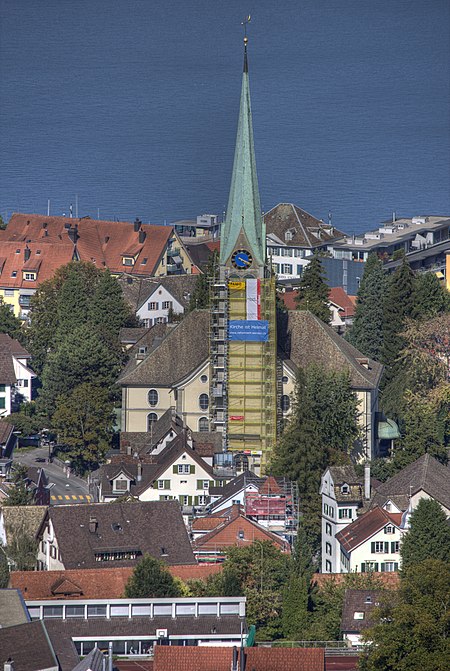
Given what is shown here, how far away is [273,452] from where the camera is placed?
4311 inches

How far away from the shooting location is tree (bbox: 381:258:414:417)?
12125 cm

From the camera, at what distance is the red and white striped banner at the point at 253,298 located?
112m

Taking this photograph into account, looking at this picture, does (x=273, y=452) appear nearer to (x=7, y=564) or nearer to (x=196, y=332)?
(x=196, y=332)

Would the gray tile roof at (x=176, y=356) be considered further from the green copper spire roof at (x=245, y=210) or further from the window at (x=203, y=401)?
the green copper spire roof at (x=245, y=210)

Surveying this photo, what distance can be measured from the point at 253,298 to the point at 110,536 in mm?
25067

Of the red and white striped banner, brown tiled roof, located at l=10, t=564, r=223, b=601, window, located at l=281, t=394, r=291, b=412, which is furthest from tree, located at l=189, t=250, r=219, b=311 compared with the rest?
brown tiled roof, located at l=10, t=564, r=223, b=601

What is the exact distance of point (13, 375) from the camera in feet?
406

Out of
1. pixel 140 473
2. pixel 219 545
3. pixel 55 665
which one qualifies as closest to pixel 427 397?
pixel 140 473

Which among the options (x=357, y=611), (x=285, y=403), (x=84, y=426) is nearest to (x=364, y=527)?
(x=357, y=611)

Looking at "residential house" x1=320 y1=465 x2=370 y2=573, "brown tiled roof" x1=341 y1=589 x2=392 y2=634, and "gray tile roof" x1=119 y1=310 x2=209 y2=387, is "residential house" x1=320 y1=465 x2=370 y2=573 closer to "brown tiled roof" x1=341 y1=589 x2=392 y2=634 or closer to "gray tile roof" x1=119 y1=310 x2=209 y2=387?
"brown tiled roof" x1=341 y1=589 x2=392 y2=634

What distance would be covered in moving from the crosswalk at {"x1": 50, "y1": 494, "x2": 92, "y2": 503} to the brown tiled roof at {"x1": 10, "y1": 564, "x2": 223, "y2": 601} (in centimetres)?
1997

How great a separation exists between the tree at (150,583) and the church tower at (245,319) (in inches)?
1099

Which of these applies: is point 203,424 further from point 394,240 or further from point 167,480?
point 394,240

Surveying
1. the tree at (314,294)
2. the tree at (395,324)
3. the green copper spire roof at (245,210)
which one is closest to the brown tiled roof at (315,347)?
the tree at (395,324)
